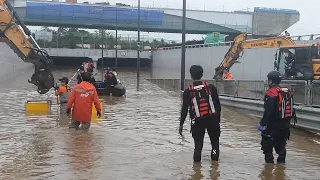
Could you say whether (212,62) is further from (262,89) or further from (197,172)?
(197,172)

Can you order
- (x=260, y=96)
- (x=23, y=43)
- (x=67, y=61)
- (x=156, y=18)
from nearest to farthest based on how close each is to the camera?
1. (x=260, y=96)
2. (x=23, y=43)
3. (x=67, y=61)
4. (x=156, y=18)

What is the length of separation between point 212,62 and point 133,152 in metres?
34.8

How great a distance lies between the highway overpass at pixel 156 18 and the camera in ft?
249

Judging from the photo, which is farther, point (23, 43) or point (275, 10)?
point (275, 10)

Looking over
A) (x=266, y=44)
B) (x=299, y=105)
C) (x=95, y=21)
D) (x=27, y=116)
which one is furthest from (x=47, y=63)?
(x=95, y=21)

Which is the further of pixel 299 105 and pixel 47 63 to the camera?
pixel 47 63

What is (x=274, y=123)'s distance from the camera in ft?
26.8

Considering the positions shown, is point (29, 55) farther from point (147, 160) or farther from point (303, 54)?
point (303, 54)

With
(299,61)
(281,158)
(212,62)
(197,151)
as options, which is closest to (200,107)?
(197,151)

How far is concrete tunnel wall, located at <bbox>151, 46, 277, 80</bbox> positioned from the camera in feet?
112

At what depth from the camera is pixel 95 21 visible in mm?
76625

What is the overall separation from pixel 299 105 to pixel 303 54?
9.27 m

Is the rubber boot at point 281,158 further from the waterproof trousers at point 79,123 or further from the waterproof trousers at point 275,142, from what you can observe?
the waterproof trousers at point 79,123

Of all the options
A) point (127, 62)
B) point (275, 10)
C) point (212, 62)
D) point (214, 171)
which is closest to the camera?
point (214, 171)
